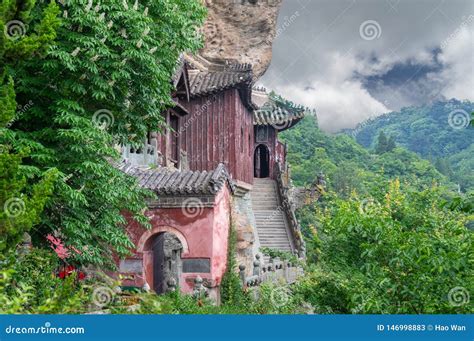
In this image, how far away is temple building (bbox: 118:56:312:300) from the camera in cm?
1178

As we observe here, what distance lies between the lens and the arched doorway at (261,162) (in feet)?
102

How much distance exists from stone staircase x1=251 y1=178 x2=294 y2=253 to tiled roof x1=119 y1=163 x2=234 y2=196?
976 cm

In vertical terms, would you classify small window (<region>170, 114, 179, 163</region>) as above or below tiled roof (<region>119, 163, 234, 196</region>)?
above

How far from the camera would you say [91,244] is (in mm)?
8938

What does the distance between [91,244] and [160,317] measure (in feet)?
15.9

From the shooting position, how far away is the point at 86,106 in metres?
9.19

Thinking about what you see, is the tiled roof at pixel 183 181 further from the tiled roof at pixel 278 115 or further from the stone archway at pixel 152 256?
the tiled roof at pixel 278 115

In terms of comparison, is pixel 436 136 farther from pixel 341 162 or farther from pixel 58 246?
pixel 58 246

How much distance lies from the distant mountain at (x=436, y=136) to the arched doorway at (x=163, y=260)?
35.7m

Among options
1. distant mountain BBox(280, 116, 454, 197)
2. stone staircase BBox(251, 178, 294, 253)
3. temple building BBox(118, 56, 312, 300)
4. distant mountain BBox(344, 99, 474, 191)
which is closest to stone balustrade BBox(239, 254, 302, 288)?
temple building BBox(118, 56, 312, 300)

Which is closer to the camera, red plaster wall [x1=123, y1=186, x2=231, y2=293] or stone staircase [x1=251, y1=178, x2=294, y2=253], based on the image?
red plaster wall [x1=123, y1=186, x2=231, y2=293]

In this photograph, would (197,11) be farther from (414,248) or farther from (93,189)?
(414,248)

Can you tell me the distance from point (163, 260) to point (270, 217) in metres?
9.26

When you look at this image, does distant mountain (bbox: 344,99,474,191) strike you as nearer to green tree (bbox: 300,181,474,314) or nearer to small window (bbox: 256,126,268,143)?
small window (bbox: 256,126,268,143)
